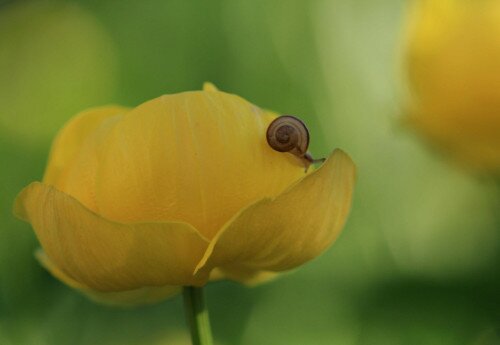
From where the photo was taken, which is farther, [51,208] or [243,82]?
[243,82]

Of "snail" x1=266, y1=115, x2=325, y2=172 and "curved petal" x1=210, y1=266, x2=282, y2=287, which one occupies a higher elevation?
"snail" x1=266, y1=115, x2=325, y2=172

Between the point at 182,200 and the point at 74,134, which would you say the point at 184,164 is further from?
the point at 74,134

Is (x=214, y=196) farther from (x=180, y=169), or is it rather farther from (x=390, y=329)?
(x=390, y=329)

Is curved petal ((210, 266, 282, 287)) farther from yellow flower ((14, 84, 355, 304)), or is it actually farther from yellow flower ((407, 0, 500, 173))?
yellow flower ((407, 0, 500, 173))

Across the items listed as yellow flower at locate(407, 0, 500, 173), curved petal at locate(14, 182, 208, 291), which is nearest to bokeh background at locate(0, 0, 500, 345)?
yellow flower at locate(407, 0, 500, 173)

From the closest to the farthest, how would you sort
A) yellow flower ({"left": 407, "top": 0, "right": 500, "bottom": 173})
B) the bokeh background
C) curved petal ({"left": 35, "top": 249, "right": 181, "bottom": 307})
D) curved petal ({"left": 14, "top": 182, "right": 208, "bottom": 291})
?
curved petal ({"left": 14, "top": 182, "right": 208, "bottom": 291}) < curved petal ({"left": 35, "top": 249, "right": 181, "bottom": 307}) < yellow flower ({"left": 407, "top": 0, "right": 500, "bottom": 173}) < the bokeh background

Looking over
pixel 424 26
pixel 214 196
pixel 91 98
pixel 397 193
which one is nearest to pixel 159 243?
pixel 214 196

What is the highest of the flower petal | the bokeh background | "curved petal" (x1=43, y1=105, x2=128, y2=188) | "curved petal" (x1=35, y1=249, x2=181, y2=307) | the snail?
the snail

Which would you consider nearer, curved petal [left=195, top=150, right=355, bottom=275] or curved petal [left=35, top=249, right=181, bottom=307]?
curved petal [left=195, top=150, right=355, bottom=275]

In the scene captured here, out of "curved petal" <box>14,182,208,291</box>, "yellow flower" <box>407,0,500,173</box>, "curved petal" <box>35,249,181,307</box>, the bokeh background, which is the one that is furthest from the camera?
the bokeh background
